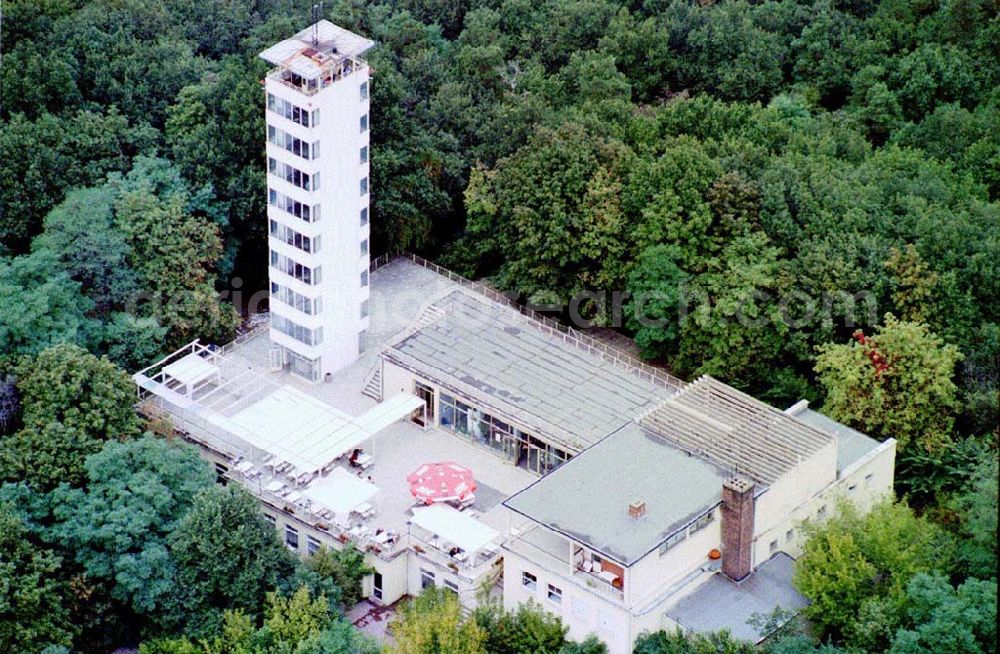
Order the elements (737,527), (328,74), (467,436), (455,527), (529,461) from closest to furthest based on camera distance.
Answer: (737,527) → (455,527) → (328,74) → (529,461) → (467,436)

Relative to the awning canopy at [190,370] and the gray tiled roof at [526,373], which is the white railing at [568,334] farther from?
the awning canopy at [190,370]

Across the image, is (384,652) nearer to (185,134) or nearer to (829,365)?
(829,365)

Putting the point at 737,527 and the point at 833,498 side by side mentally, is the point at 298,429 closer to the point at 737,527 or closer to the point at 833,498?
the point at 737,527

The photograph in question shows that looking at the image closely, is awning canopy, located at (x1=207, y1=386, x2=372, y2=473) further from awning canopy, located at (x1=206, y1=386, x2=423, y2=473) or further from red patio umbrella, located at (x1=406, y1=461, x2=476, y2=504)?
Result: red patio umbrella, located at (x1=406, y1=461, x2=476, y2=504)

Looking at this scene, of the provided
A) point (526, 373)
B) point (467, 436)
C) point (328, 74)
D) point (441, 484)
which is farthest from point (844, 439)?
point (328, 74)

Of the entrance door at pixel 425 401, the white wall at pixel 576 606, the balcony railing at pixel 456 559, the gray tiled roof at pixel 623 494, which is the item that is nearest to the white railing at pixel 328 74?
the entrance door at pixel 425 401
